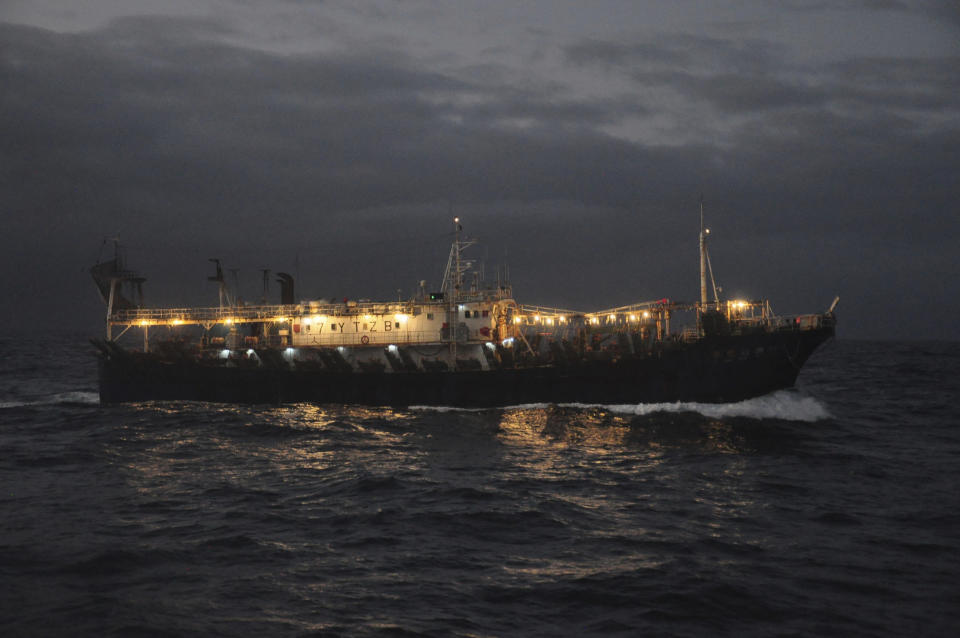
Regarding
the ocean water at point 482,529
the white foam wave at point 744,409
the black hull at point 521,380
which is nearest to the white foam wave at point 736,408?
the white foam wave at point 744,409

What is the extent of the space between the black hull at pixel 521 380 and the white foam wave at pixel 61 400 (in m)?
4.66

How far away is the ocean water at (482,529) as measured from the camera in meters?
12.4

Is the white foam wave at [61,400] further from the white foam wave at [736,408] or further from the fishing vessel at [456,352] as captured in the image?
the white foam wave at [736,408]

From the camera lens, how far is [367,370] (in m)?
40.7

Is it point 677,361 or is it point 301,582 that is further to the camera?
point 677,361

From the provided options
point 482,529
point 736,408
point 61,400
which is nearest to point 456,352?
point 736,408

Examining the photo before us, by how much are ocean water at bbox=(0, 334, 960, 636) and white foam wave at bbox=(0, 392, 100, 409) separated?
1377cm

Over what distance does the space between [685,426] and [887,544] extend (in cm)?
1639

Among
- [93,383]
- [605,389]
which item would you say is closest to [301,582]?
[605,389]

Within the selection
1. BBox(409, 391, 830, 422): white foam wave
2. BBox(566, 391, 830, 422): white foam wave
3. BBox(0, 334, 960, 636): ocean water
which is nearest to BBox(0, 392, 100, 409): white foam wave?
BBox(0, 334, 960, 636): ocean water

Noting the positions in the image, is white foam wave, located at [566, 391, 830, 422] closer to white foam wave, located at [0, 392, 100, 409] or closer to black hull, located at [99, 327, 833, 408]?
black hull, located at [99, 327, 833, 408]

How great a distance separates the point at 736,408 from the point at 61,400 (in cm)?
4906

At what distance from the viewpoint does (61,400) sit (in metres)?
48.0

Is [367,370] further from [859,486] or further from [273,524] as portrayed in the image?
[859,486]
